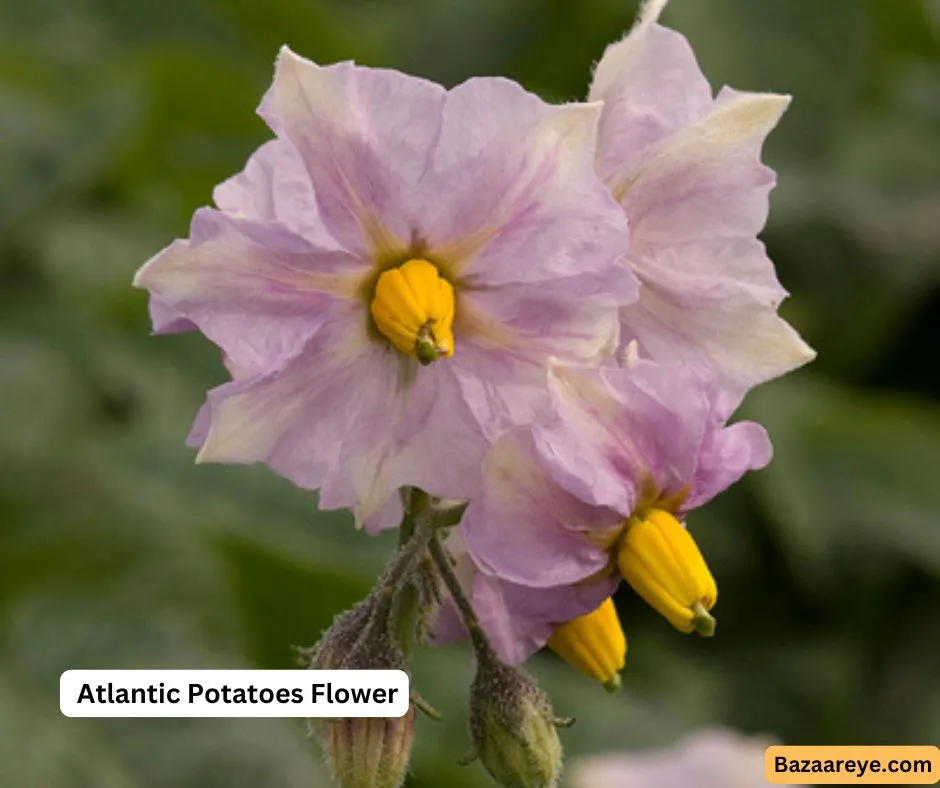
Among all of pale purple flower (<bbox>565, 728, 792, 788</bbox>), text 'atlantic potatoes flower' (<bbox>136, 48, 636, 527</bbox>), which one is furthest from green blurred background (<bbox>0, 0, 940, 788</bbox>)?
text 'atlantic potatoes flower' (<bbox>136, 48, 636, 527</bbox>)

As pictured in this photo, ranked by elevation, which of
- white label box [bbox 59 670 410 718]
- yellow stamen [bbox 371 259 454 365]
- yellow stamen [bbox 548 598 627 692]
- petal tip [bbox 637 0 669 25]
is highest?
petal tip [bbox 637 0 669 25]

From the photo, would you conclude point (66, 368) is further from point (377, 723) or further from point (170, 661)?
point (377, 723)

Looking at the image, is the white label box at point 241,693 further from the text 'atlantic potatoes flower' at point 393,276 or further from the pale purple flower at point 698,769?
the pale purple flower at point 698,769

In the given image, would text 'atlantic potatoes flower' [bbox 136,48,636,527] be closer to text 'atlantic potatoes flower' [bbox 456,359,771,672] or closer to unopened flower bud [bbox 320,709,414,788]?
text 'atlantic potatoes flower' [bbox 456,359,771,672]

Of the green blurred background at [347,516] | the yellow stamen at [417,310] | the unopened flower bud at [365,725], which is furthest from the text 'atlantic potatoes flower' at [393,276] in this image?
the green blurred background at [347,516]

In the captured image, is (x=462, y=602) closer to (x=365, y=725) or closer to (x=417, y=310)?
(x=365, y=725)

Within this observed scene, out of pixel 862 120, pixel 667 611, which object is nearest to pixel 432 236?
pixel 667 611

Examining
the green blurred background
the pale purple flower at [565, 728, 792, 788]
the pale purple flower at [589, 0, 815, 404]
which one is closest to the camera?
the pale purple flower at [589, 0, 815, 404]
